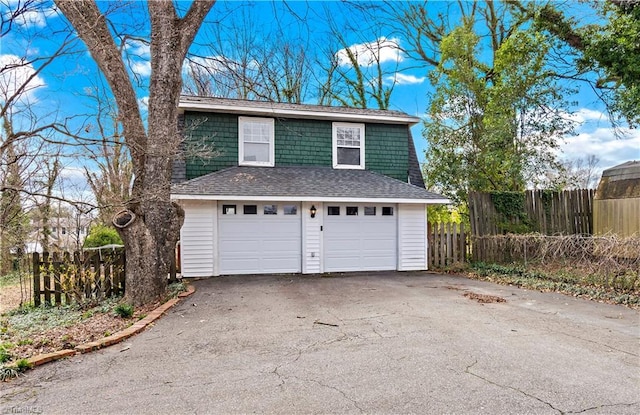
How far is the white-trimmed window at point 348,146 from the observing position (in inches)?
456

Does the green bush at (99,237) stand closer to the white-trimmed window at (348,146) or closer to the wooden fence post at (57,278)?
the wooden fence post at (57,278)

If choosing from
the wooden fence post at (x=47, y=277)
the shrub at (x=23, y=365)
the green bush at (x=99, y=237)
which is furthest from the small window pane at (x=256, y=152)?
the shrub at (x=23, y=365)

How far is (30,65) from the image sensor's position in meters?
4.89

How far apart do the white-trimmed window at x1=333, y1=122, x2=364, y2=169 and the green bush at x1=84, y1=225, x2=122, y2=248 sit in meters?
8.12

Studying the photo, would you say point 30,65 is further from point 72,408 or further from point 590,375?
point 590,375

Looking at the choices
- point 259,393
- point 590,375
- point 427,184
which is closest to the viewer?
point 259,393

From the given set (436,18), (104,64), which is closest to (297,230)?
(104,64)

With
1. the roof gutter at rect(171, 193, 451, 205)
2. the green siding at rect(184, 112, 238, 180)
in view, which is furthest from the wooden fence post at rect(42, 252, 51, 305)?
the green siding at rect(184, 112, 238, 180)

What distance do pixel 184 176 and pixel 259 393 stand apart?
822 centimetres

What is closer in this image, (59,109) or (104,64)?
(59,109)

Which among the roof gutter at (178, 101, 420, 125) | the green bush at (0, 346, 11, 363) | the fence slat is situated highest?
the roof gutter at (178, 101, 420, 125)

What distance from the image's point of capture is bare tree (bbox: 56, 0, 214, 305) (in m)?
6.28

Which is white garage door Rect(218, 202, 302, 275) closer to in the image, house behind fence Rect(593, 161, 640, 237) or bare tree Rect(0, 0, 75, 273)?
bare tree Rect(0, 0, 75, 273)

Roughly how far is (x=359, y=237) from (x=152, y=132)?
623 cm
